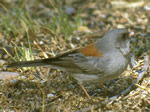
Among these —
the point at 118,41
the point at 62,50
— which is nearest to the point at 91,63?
the point at 118,41

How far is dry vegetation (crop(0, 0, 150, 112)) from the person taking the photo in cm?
370

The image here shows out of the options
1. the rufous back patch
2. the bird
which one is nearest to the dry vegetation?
the bird

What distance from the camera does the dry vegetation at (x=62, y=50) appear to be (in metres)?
3.70

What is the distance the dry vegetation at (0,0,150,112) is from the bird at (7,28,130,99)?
0.35m

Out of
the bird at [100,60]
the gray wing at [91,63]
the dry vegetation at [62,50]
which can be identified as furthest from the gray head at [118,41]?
the dry vegetation at [62,50]

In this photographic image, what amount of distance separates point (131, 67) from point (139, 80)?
449 mm

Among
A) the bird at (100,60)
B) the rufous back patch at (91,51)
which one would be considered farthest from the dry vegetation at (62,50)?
the rufous back patch at (91,51)

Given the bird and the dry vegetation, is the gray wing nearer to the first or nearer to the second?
the bird

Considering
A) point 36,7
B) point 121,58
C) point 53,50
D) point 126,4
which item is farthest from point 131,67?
point 36,7

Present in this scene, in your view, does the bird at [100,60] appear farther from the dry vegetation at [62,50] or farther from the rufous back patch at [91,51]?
the dry vegetation at [62,50]

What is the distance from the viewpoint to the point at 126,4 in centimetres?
671

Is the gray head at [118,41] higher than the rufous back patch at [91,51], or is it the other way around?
the gray head at [118,41]

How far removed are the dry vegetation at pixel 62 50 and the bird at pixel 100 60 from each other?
1.14 feet

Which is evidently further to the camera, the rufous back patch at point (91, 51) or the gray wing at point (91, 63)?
the rufous back patch at point (91, 51)
